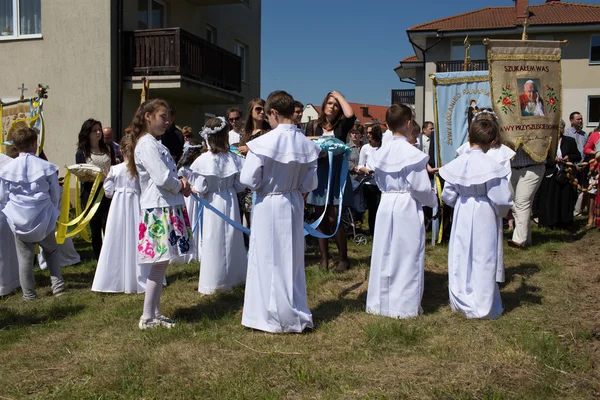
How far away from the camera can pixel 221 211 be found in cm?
646

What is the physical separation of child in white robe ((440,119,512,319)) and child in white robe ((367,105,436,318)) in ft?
1.22

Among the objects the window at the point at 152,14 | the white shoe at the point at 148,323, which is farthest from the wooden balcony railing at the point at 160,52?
the white shoe at the point at 148,323

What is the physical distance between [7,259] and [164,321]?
2800mm

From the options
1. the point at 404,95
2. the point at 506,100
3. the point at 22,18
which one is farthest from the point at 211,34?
the point at 404,95

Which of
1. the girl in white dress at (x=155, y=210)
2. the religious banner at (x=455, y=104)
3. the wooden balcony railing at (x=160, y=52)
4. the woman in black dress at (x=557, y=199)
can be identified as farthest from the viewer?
the wooden balcony railing at (x=160, y=52)

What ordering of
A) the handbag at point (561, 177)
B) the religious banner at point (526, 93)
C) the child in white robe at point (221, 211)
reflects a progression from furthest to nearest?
1. the handbag at point (561, 177)
2. the religious banner at point (526, 93)
3. the child in white robe at point (221, 211)

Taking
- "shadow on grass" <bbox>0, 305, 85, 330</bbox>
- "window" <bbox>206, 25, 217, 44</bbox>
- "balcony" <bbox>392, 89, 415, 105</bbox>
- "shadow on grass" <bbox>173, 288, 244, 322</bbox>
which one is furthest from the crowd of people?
"balcony" <bbox>392, 89, 415, 105</bbox>

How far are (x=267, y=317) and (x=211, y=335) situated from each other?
0.49 metres

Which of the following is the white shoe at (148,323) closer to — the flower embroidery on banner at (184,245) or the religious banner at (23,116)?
the flower embroidery on banner at (184,245)

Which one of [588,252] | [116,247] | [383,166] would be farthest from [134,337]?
[588,252]

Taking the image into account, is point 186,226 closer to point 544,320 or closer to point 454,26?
point 544,320

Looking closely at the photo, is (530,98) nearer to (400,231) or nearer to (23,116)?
(400,231)

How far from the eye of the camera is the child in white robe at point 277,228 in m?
4.81

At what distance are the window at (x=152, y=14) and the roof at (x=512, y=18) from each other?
15445mm
